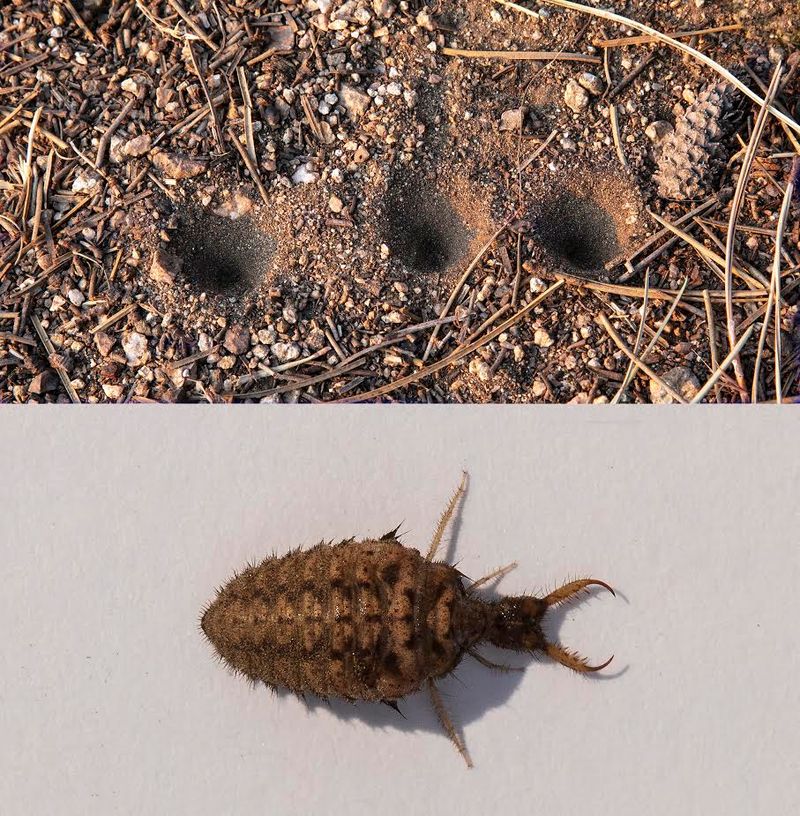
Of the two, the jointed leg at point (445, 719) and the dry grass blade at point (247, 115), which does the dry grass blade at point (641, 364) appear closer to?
the jointed leg at point (445, 719)

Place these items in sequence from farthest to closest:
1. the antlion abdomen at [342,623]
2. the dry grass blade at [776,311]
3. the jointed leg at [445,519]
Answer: the jointed leg at [445,519] < the dry grass blade at [776,311] < the antlion abdomen at [342,623]

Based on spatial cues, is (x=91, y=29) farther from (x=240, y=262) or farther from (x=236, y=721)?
(x=236, y=721)

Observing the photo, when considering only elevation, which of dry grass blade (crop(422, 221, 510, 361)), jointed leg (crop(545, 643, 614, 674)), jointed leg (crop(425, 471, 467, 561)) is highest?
dry grass blade (crop(422, 221, 510, 361))

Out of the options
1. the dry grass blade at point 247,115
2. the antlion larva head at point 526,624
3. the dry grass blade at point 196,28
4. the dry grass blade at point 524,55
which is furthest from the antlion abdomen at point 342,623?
the dry grass blade at point 196,28

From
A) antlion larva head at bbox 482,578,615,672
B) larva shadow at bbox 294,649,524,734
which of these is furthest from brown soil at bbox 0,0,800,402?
larva shadow at bbox 294,649,524,734

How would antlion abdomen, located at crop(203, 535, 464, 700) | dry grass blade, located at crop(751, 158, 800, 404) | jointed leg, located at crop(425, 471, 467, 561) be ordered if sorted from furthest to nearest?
jointed leg, located at crop(425, 471, 467, 561) < dry grass blade, located at crop(751, 158, 800, 404) < antlion abdomen, located at crop(203, 535, 464, 700)

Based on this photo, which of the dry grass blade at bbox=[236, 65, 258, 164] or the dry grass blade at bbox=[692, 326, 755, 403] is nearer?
the dry grass blade at bbox=[692, 326, 755, 403]

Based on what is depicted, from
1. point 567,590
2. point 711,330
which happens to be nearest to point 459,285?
point 711,330

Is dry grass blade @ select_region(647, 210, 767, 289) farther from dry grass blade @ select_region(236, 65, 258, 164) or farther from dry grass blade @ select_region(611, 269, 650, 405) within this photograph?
dry grass blade @ select_region(236, 65, 258, 164)
